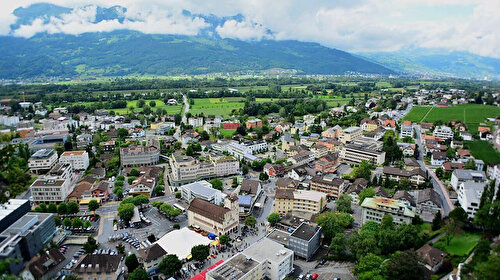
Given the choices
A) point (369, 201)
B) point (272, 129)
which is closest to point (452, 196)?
point (369, 201)

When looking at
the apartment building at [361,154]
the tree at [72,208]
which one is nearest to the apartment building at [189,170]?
the tree at [72,208]

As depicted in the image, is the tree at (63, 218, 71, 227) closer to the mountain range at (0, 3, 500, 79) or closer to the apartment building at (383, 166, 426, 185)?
the apartment building at (383, 166, 426, 185)

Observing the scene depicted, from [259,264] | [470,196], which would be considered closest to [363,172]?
[470,196]

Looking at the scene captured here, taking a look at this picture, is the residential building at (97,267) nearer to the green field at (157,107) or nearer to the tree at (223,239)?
the tree at (223,239)

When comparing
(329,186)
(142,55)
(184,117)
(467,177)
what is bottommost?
(329,186)

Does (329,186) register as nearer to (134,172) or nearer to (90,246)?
(90,246)
